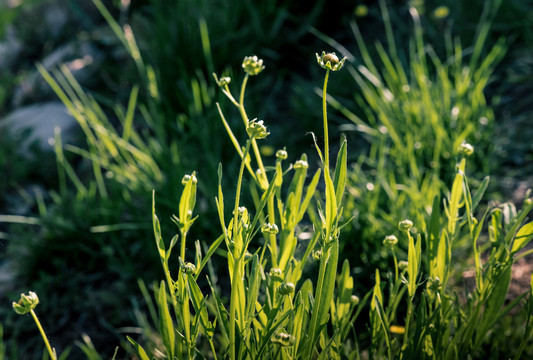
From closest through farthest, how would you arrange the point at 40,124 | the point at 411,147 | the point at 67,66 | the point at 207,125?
the point at 411,147
the point at 207,125
the point at 40,124
the point at 67,66

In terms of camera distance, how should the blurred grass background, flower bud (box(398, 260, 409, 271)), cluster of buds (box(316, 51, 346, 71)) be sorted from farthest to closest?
the blurred grass background
flower bud (box(398, 260, 409, 271))
cluster of buds (box(316, 51, 346, 71))

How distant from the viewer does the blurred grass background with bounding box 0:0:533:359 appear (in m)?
1.83

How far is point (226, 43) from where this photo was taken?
Result: 9.06ft

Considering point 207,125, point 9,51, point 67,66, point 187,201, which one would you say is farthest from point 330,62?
point 9,51

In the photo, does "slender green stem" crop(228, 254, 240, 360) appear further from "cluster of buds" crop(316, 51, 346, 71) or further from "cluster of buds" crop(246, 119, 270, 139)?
"cluster of buds" crop(316, 51, 346, 71)

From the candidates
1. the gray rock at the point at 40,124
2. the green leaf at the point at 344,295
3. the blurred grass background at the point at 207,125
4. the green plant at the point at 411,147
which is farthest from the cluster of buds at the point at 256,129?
the gray rock at the point at 40,124

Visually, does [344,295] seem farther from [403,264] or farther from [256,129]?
[256,129]

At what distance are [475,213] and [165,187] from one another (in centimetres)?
109

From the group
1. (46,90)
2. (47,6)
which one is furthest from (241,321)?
(47,6)

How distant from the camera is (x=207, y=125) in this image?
230 cm

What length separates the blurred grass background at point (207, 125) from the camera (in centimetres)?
183

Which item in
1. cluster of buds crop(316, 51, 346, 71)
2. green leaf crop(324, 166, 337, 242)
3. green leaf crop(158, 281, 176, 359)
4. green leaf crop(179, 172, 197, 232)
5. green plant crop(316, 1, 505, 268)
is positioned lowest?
green plant crop(316, 1, 505, 268)

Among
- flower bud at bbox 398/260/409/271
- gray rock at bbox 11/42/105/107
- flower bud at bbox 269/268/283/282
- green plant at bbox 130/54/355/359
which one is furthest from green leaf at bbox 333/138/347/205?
gray rock at bbox 11/42/105/107

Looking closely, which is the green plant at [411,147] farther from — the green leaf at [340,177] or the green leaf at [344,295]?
the green leaf at [340,177]
